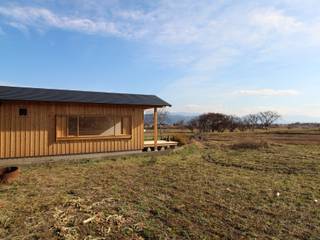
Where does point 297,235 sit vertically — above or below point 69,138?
below

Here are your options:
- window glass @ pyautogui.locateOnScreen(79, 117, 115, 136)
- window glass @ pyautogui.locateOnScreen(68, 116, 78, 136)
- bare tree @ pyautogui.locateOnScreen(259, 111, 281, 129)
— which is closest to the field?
window glass @ pyautogui.locateOnScreen(68, 116, 78, 136)

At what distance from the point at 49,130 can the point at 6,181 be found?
11.2ft

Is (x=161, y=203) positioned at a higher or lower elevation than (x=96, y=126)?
lower

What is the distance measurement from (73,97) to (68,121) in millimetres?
917

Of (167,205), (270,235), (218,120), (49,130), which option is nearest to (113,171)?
(49,130)

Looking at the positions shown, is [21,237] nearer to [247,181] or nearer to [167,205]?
[167,205]

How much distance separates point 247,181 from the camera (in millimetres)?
7234

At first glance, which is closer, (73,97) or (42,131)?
(42,131)

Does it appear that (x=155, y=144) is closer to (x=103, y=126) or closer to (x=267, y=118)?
(x=103, y=126)

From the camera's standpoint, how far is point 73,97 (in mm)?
10469

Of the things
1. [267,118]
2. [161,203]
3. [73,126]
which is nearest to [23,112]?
[73,126]

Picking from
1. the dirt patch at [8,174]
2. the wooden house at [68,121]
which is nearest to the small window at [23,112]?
the wooden house at [68,121]

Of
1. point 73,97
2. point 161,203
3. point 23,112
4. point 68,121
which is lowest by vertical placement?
point 161,203

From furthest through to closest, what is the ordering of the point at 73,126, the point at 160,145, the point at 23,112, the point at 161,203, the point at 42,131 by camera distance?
the point at 160,145 < the point at 73,126 < the point at 42,131 < the point at 23,112 < the point at 161,203
